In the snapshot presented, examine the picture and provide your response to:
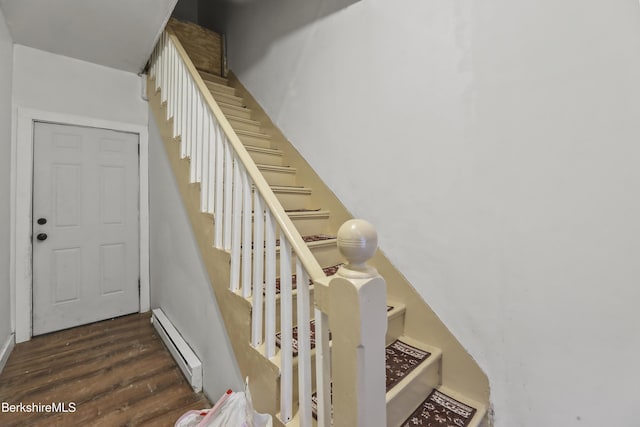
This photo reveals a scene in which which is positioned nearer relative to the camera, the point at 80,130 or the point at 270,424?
the point at 270,424

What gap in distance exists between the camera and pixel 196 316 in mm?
1820

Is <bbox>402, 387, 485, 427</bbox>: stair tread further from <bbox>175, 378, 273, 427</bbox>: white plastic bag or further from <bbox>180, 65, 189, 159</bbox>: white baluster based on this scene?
<bbox>180, 65, 189, 159</bbox>: white baluster

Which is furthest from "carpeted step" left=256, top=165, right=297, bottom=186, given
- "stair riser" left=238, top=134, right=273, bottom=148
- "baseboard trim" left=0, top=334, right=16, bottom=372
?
"baseboard trim" left=0, top=334, right=16, bottom=372

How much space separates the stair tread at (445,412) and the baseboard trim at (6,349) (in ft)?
8.55

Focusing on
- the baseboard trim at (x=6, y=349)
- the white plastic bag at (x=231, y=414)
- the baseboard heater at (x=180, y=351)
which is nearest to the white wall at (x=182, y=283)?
the baseboard heater at (x=180, y=351)

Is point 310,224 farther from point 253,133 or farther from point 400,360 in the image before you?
point 253,133

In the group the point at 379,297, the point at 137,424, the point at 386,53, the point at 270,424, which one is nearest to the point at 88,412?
the point at 137,424

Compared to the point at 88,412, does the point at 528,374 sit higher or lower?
higher

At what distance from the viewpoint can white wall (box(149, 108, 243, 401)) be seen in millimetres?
1540

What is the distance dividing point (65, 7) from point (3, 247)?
5.84 ft

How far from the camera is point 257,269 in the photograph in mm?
1150

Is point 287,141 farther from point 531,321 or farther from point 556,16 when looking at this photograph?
point 531,321

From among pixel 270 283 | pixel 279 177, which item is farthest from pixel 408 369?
pixel 279 177

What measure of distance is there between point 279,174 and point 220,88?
1.48 meters
